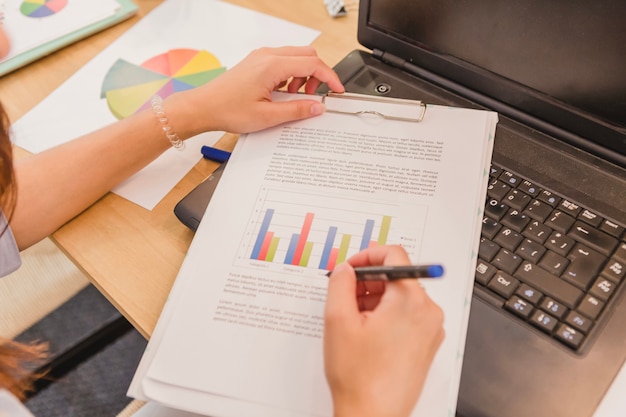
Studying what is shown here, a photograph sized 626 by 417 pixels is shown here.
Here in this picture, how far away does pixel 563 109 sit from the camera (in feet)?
1.98

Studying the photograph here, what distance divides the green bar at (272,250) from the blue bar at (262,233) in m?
0.01

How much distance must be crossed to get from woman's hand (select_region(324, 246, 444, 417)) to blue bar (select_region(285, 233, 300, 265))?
9 centimetres

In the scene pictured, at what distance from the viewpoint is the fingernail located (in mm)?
653

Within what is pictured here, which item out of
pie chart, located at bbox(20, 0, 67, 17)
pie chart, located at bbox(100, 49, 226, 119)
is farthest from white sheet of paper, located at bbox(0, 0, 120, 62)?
pie chart, located at bbox(100, 49, 226, 119)

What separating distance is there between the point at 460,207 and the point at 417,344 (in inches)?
6.7

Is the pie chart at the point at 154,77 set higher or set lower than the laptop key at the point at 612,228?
higher

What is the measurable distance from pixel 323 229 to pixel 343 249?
0.03 meters

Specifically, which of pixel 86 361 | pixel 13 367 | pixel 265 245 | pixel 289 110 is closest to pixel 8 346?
pixel 13 367

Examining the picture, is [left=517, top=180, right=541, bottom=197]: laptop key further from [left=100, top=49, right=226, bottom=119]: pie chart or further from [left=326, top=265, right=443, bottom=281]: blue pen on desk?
[left=100, top=49, right=226, bottom=119]: pie chart

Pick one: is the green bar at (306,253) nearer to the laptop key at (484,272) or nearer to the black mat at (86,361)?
the laptop key at (484,272)

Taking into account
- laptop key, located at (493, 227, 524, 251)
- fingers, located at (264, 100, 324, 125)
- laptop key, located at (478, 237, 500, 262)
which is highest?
fingers, located at (264, 100, 324, 125)

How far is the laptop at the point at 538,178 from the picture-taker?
1.57 ft

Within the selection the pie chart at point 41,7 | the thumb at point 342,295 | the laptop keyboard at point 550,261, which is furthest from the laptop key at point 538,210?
the pie chart at point 41,7

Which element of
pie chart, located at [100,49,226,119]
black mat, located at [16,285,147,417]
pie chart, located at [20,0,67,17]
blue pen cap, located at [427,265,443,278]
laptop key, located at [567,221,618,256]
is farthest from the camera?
black mat, located at [16,285,147,417]
